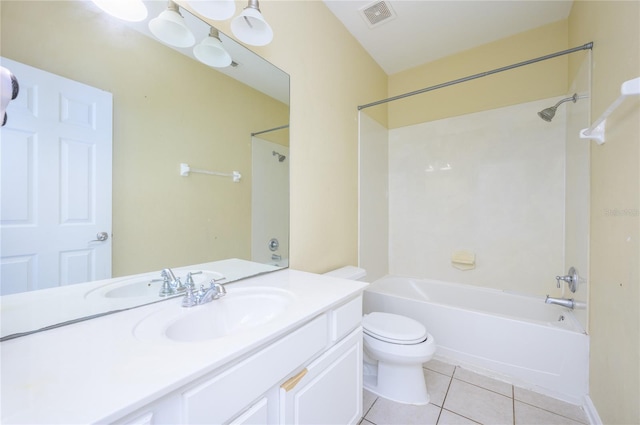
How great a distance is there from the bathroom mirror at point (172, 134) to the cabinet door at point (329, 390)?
576 mm

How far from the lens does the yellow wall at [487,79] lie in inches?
80.4

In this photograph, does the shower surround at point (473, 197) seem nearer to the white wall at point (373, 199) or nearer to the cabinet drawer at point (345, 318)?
the white wall at point (373, 199)

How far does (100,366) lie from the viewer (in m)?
0.56

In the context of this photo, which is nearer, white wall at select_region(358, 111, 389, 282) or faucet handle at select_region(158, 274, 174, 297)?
faucet handle at select_region(158, 274, 174, 297)

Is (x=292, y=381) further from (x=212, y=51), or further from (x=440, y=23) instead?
(x=440, y=23)

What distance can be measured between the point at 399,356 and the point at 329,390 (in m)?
0.60

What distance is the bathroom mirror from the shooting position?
2.60 ft

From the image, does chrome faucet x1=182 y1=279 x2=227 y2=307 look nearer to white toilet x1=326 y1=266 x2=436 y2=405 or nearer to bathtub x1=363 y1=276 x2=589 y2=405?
white toilet x1=326 y1=266 x2=436 y2=405

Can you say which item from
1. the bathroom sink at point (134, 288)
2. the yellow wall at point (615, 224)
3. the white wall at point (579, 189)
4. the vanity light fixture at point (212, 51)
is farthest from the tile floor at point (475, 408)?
the vanity light fixture at point (212, 51)

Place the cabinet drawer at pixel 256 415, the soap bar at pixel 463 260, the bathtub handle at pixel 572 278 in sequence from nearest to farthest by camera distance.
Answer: the cabinet drawer at pixel 256 415
the bathtub handle at pixel 572 278
the soap bar at pixel 463 260

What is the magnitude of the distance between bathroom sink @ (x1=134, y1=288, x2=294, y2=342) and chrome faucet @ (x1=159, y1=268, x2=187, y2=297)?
0.31 ft

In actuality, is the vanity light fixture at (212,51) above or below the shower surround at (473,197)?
above

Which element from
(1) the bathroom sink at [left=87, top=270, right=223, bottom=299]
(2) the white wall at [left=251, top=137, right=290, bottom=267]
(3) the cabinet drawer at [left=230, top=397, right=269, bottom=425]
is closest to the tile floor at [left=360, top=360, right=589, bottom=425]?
(3) the cabinet drawer at [left=230, top=397, right=269, bottom=425]

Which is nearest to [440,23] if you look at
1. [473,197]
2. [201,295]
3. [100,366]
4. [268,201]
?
[473,197]
